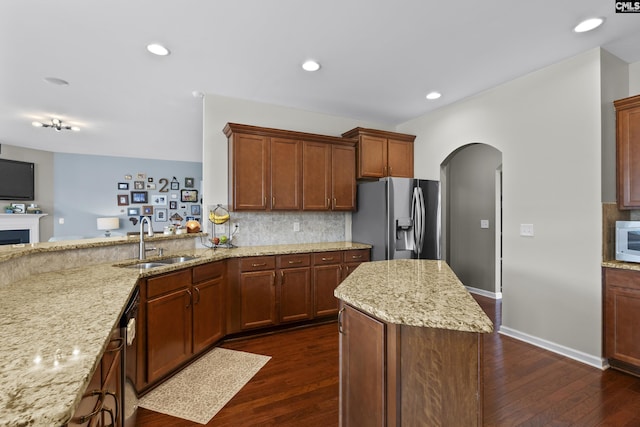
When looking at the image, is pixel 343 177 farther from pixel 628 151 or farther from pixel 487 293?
pixel 487 293

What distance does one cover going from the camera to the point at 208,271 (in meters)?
2.74

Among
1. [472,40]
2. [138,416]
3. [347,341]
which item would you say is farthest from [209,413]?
[472,40]

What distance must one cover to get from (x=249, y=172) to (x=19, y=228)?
6.31 metres

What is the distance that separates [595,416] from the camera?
1.89 metres

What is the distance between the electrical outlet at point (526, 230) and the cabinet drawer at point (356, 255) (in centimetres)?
165

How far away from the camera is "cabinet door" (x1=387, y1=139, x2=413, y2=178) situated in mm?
4211

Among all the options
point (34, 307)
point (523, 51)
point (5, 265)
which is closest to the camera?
point (34, 307)

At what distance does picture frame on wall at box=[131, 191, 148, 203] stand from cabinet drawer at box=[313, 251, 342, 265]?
6.44 metres

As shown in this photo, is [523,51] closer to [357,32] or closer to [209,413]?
[357,32]

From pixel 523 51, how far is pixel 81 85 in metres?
4.45

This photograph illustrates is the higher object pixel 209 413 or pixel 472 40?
pixel 472 40

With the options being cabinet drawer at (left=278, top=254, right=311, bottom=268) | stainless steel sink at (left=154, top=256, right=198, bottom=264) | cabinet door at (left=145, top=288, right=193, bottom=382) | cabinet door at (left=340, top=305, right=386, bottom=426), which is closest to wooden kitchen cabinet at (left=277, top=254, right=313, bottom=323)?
cabinet drawer at (left=278, top=254, right=311, bottom=268)

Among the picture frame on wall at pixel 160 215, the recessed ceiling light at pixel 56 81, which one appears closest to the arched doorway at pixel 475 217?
the recessed ceiling light at pixel 56 81

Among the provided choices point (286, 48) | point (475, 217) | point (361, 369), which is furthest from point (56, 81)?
point (475, 217)
